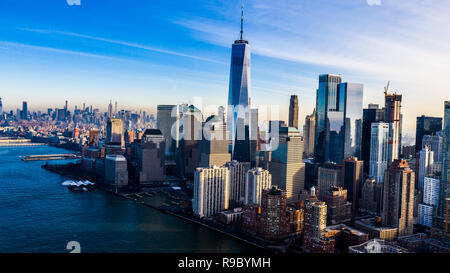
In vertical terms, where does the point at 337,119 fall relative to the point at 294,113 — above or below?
below

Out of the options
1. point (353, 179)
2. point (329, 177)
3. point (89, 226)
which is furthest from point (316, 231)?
point (329, 177)

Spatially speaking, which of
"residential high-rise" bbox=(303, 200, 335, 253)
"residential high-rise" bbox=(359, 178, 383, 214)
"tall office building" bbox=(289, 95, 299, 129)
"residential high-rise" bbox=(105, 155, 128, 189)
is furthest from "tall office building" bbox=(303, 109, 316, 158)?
"residential high-rise" bbox=(303, 200, 335, 253)

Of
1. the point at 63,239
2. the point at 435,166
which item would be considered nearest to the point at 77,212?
the point at 63,239

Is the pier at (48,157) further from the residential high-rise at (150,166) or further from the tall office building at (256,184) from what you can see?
the tall office building at (256,184)

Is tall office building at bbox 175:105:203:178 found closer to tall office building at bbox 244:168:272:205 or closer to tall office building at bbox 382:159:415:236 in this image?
tall office building at bbox 244:168:272:205

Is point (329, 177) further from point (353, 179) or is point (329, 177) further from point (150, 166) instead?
point (150, 166)

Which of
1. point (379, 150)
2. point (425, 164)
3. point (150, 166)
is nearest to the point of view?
point (425, 164)

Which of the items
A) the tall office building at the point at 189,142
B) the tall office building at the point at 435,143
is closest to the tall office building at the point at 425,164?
the tall office building at the point at 435,143
